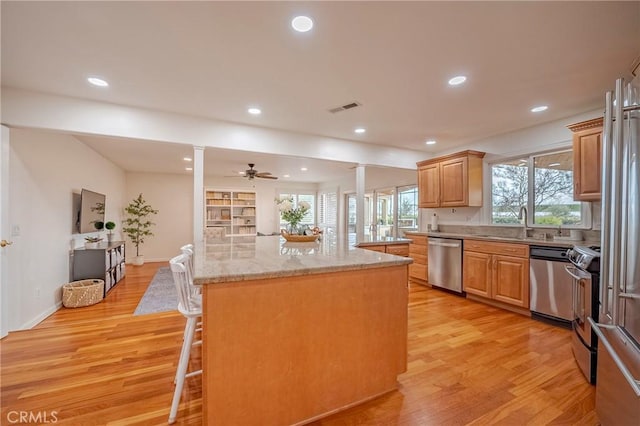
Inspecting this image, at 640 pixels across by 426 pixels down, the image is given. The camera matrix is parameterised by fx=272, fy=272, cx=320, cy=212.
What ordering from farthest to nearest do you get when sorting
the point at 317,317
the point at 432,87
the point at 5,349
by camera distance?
the point at 432,87 → the point at 5,349 → the point at 317,317

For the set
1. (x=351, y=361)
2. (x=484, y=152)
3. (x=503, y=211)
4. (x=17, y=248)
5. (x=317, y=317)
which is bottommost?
(x=351, y=361)

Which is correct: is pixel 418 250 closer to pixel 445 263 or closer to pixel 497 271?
pixel 445 263

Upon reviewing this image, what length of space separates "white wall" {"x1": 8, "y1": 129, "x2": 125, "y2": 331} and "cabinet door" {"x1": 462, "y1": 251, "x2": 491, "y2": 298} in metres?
5.48

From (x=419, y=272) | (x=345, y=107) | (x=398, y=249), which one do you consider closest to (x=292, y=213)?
(x=345, y=107)

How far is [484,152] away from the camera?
4535 millimetres

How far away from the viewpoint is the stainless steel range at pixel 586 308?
6.67 feet

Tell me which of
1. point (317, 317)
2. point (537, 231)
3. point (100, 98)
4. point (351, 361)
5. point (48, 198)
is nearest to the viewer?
point (317, 317)

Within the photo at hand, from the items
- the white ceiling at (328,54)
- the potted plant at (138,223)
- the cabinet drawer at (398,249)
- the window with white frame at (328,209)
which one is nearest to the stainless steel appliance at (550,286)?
the cabinet drawer at (398,249)

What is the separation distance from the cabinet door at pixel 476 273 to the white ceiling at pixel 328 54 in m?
1.96

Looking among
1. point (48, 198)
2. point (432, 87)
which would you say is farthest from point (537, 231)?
point (48, 198)

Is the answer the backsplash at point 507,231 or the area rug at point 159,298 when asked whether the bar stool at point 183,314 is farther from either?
the backsplash at point 507,231

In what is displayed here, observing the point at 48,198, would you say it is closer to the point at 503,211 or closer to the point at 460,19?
the point at 460,19

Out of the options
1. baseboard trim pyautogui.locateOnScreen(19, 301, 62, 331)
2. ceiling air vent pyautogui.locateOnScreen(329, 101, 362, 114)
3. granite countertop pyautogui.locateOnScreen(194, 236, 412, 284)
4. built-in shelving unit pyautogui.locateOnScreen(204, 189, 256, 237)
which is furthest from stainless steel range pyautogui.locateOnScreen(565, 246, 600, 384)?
built-in shelving unit pyautogui.locateOnScreen(204, 189, 256, 237)

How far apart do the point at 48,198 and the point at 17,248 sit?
82 cm
